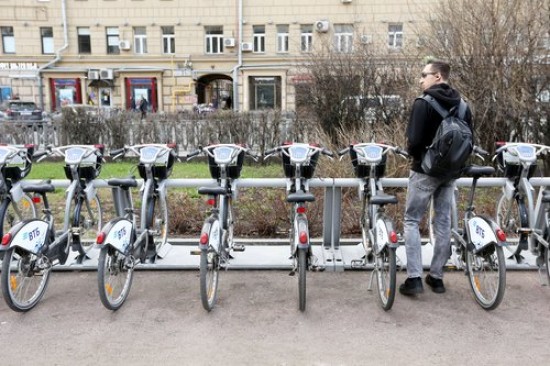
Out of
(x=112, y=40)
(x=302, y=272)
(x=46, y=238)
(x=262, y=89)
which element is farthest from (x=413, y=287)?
(x=112, y=40)

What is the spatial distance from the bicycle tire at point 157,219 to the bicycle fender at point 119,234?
46 cm

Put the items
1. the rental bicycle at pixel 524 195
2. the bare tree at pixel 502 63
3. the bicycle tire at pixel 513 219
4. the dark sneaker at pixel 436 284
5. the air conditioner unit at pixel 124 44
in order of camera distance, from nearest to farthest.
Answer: the dark sneaker at pixel 436 284 → the rental bicycle at pixel 524 195 → the bicycle tire at pixel 513 219 → the bare tree at pixel 502 63 → the air conditioner unit at pixel 124 44

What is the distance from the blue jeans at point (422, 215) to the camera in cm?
405

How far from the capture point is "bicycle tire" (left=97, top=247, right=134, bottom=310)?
370 cm

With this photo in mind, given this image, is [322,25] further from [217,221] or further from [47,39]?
[217,221]

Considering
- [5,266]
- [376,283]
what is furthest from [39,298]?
[376,283]

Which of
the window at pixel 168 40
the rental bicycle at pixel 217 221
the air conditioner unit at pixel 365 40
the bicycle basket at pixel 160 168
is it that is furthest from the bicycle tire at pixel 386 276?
the window at pixel 168 40

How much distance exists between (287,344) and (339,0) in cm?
2891

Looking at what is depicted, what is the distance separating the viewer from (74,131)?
12.1 m

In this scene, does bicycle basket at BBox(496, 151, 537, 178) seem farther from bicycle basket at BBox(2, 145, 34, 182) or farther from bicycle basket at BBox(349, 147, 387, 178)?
bicycle basket at BBox(2, 145, 34, 182)

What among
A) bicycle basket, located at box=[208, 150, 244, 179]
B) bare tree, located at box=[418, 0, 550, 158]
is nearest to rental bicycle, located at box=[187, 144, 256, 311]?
bicycle basket, located at box=[208, 150, 244, 179]

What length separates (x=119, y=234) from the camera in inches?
155

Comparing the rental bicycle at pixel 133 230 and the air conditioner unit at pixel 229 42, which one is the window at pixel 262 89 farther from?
the rental bicycle at pixel 133 230

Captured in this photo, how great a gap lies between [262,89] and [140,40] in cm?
849
